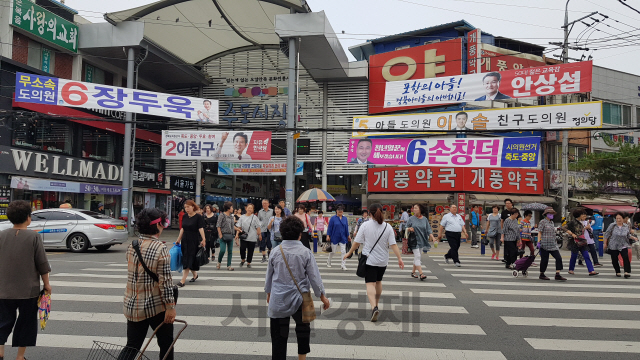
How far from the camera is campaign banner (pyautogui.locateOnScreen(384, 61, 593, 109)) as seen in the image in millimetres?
16672

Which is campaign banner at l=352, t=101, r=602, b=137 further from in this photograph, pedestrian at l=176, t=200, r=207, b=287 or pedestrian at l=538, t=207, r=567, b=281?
pedestrian at l=176, t=200, r=207, b=287

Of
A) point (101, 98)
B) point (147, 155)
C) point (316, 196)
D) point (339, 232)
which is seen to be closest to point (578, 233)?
point (339, 232)

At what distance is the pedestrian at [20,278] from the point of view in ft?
14.3

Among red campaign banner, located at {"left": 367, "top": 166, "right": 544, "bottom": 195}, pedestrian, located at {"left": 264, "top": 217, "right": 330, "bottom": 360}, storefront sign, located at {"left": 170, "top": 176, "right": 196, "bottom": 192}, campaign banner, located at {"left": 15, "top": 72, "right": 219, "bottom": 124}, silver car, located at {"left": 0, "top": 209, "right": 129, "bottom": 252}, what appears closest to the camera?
pedestrian, located at {"left": 264, "top": 217, "right": 330, "bottom": 360}

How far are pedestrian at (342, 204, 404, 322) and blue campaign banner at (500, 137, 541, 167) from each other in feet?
38.7

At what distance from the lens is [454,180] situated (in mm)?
25984

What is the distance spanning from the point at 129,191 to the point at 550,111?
65.9 ft

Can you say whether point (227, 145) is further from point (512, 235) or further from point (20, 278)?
point (20, 278)

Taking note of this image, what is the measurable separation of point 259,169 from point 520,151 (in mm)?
16331

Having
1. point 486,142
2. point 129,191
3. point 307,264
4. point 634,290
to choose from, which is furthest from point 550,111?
point 129,191

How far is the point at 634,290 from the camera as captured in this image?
31.2 ft

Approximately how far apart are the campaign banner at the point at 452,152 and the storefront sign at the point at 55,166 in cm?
1521

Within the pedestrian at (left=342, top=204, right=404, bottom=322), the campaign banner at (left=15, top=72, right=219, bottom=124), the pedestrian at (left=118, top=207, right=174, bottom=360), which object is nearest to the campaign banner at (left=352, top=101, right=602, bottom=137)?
the campaign banner at (left=15, top=72, right=219, bottom=124)

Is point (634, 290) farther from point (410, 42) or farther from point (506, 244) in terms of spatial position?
point (410, 42)
